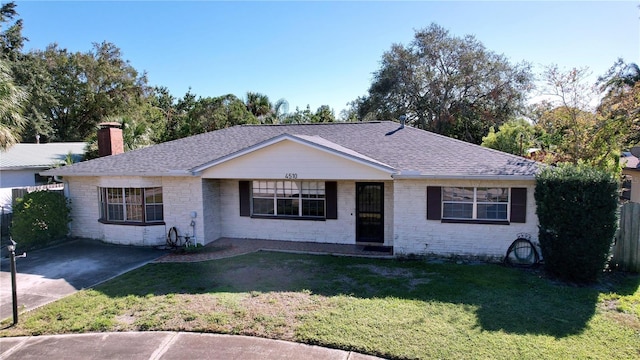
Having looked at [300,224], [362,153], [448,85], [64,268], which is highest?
[448,85]

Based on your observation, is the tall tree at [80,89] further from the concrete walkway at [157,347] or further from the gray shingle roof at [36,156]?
the concrete walkway at [157,347]

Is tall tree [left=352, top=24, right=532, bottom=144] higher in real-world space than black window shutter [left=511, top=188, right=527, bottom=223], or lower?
higher

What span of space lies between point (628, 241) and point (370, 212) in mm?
7081

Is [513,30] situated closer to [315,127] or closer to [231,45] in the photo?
[315,127]

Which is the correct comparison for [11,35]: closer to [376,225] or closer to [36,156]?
[36,156]

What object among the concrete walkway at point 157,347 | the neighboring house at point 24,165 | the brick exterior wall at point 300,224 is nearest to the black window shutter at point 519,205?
the brick exterior wall at point 300,224

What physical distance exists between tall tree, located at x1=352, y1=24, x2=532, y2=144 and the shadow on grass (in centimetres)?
2634

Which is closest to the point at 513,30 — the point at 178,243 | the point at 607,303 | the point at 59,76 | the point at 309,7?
the point at 309,7

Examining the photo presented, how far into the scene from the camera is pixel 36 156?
2339 cm

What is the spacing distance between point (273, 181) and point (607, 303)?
32.8 feet

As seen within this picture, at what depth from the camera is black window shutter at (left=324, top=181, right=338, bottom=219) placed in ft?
43.3

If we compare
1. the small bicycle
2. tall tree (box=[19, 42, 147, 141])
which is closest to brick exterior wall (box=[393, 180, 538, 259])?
the small bicycle

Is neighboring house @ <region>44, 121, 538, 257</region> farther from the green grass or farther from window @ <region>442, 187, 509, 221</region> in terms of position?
the green grass

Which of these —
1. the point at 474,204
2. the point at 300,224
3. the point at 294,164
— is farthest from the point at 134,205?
the point at 474,204
